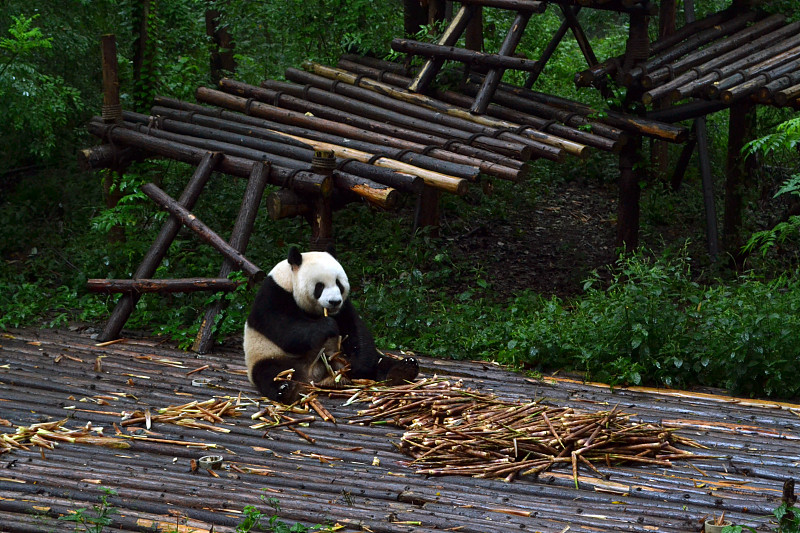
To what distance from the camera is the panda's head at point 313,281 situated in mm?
5551

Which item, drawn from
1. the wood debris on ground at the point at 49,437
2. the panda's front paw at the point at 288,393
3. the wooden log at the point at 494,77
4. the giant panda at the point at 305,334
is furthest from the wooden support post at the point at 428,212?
the wood debris on ground at the point at 49,437

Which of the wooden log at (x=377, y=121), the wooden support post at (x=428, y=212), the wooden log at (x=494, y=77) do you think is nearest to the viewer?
the wooden log at (x=377, y=121)

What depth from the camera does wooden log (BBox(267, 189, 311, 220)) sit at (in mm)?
7092

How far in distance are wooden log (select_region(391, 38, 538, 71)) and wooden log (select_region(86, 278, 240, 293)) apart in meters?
3.59

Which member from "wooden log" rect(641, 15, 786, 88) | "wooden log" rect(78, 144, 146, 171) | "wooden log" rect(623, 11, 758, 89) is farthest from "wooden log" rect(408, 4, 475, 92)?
A: "wooden log" rect(78, 144, 146, 171)

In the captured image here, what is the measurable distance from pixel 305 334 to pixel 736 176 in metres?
5.77

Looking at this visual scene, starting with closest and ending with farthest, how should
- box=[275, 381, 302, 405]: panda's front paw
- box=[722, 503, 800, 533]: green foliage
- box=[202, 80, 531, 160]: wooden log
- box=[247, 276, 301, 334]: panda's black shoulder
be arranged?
1. box=[722, 503, 800, 533]: green foliage
2. box=[275, 381, 302, 405]: panda's front paw
3. box=[247, 276, 301, 334]: panda's black shoulder
4. box=[202, 80, 531, 160]: wooden log

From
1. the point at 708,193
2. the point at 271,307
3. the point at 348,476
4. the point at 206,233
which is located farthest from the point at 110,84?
the point at 708,193

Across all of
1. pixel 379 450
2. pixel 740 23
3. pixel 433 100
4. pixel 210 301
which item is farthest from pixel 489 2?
pixel 379 450

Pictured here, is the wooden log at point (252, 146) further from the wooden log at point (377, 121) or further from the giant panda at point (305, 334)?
the giant panda at point (305, 334)

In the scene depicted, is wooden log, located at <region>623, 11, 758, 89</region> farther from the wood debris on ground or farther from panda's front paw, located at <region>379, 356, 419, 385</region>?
the wood debris on ground

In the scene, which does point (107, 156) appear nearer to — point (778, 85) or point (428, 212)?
point (428, 212)

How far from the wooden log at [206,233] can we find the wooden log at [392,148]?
1.14 m

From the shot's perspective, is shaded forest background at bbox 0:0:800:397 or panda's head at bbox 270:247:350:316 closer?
panda's head at bbox 270:247:350:316
